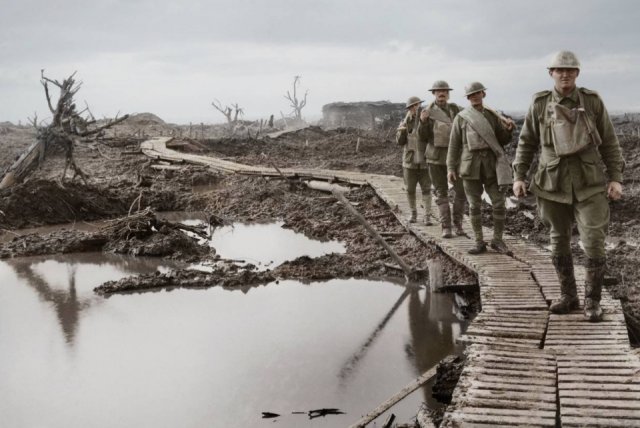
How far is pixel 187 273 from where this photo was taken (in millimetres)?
8617

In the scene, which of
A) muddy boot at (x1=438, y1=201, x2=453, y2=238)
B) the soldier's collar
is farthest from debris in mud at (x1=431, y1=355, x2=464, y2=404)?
muddy boot at (x1=438, y1=201, x2=453, y2=238)

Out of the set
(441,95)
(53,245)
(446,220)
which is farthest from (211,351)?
(53,245)

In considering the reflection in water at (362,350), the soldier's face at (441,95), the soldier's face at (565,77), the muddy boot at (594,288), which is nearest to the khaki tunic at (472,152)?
the soldier's face at (441,95)

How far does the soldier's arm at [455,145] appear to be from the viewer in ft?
22.7

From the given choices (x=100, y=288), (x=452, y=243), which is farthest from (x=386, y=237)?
(x=100, y=288)

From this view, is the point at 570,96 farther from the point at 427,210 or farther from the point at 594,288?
the point at 427,210

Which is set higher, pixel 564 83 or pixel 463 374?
pixel 564 83

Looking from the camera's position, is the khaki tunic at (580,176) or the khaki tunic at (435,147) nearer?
the khaki tunic at (580,176)

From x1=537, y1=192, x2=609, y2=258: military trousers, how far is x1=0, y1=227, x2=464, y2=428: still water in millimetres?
1703

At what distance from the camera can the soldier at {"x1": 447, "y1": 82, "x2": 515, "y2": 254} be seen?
6660 millimetres

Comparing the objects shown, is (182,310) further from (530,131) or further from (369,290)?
(530,131)

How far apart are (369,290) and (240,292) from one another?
1.68 metres

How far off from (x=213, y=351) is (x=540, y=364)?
3.20 meters

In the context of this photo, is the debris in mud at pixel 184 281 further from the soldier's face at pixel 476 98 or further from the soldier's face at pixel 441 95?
the soldier's face at pixel 476 98
